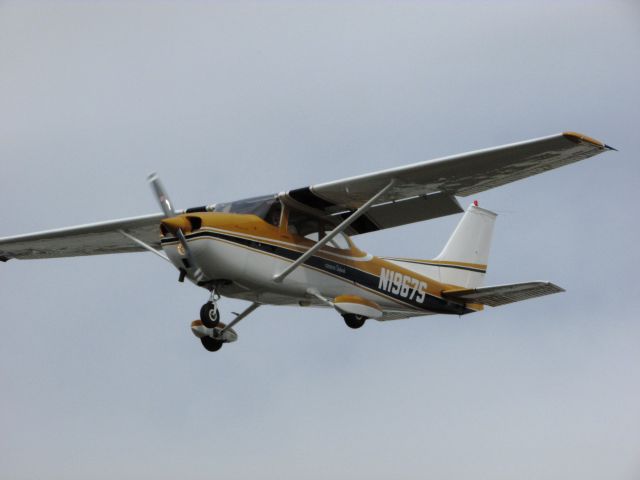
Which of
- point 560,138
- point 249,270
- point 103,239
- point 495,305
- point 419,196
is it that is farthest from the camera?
point 103,239

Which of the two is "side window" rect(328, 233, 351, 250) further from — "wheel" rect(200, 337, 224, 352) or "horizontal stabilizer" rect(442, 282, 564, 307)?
"wheel" rect(200, 337, 224, 352)

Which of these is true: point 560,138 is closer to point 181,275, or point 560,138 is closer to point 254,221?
point 254,221

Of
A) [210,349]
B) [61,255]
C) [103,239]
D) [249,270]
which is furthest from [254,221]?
[61,255]

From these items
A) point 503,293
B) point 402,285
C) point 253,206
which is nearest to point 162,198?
point 253,206

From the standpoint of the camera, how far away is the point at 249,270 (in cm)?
1777

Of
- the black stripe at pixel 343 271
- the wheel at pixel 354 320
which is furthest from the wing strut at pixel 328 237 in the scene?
the wheel at pixel 354 320

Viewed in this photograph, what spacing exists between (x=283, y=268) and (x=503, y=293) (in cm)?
429

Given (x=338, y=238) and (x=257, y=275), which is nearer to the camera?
(x=257, y=275)

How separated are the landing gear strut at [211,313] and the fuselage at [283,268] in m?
0.24

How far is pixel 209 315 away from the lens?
1784 centimetres

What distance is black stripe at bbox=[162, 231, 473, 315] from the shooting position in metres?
17.5

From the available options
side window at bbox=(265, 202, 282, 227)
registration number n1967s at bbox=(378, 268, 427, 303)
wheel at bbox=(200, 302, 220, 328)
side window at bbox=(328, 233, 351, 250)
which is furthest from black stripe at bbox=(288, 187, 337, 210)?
wheel at bbox=(200, 302, 220, 328)

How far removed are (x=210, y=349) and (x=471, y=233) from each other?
642cm

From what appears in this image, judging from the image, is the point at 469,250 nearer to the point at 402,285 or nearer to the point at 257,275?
the point at 402,285
